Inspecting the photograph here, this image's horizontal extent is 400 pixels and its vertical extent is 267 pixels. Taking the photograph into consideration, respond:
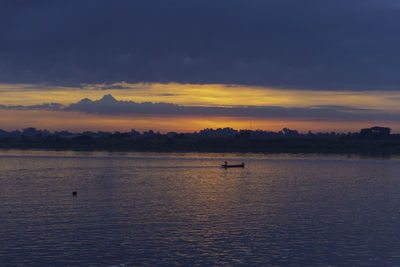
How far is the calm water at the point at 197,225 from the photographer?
26859 millimetres

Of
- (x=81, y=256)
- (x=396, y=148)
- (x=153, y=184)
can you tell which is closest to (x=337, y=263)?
(x=81, y=256)

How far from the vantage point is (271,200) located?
48375 mm

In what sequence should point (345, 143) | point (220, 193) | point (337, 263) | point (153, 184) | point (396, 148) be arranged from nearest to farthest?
point (337, 263), point (220, 193), point (153, 184), point (396, 148), point (345, 143)

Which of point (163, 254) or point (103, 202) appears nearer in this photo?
point (163, 254)

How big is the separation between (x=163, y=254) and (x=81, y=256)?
4.80 m

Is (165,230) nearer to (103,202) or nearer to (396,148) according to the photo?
(103,202)

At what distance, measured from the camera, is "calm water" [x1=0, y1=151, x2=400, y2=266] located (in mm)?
26859

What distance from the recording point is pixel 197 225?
35031mm

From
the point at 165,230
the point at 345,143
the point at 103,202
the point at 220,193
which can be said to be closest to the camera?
the point at 165,230

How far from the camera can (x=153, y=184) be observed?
6362 centimetres

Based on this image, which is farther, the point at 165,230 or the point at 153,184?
the point at 153,184

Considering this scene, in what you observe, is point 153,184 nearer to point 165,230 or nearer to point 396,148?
point 165,230

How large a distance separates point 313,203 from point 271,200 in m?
4.40

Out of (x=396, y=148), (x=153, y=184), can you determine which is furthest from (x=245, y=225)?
(x=396, y=148)
